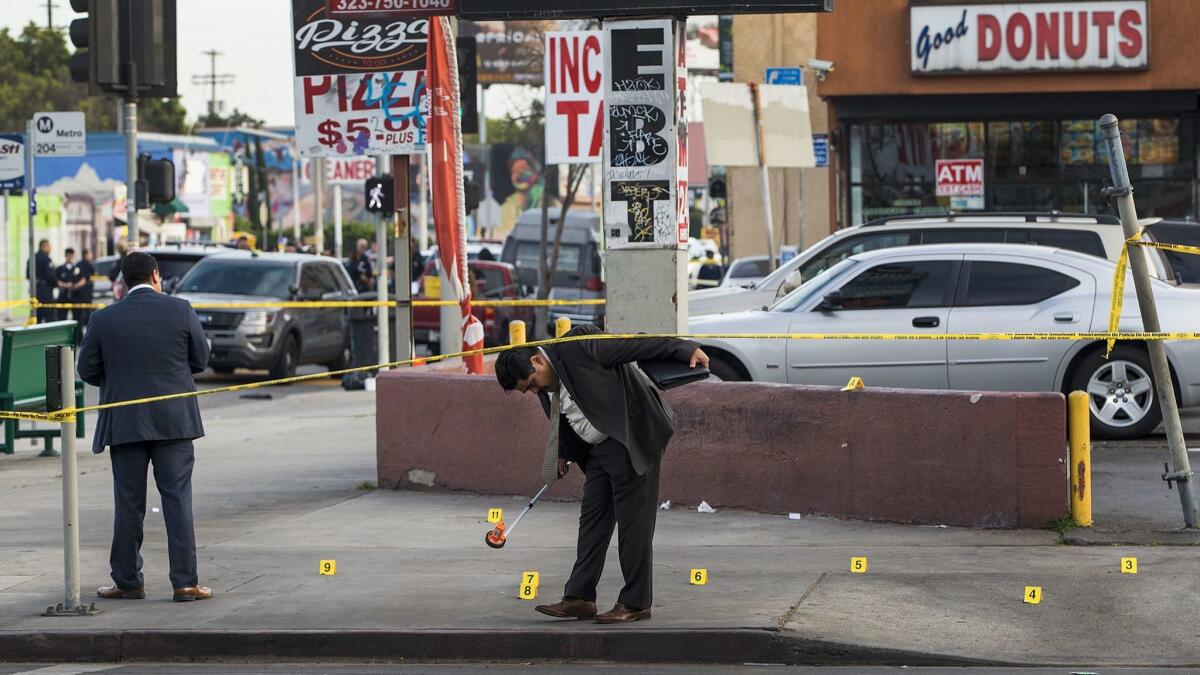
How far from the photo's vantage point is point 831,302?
14477mm

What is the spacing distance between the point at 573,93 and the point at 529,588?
8.13 meters

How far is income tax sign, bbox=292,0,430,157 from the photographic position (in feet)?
47.6

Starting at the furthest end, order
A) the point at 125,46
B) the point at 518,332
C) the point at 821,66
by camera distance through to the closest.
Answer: the point at 821,66 → the point at 125,46 → the point at 518,332

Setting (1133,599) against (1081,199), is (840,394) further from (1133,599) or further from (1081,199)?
(1081,199)

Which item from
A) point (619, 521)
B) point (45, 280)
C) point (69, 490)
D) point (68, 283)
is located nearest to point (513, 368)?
point (619, 521)

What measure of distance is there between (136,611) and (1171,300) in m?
8.88

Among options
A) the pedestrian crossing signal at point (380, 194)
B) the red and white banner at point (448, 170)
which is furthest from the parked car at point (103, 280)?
the red and white banner at point (448, 170)

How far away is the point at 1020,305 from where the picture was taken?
46.8ft

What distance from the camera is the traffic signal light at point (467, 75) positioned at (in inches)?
797

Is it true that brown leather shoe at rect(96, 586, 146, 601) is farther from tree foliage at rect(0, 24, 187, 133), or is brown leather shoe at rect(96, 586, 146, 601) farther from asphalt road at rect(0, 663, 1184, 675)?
tree foliage at rect(0, 24, 187, 133)

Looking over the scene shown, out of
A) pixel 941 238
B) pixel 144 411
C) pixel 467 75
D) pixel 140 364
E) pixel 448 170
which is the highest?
pixel 467 75

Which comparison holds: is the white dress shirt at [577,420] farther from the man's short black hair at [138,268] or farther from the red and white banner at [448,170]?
the red and white banner at [448,170]

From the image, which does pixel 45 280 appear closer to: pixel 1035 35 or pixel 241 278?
pixel 241 278

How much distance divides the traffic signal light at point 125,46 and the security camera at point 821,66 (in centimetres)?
1162
